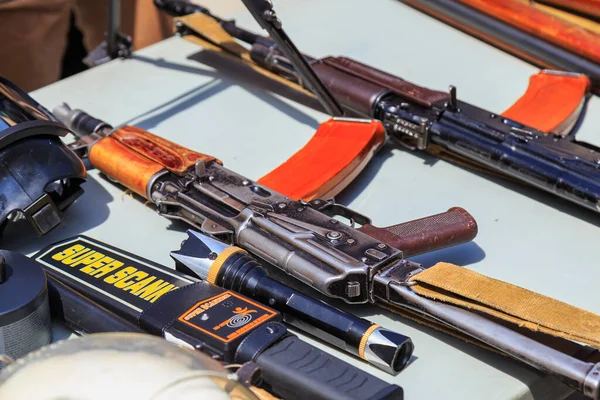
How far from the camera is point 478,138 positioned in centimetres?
166

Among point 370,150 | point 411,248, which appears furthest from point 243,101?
point 411,248

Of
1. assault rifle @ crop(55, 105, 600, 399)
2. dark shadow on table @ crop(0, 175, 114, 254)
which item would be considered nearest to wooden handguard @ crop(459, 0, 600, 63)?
assault rifle @ crop(55, 105, 600, 399)

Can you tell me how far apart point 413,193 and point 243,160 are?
36cm

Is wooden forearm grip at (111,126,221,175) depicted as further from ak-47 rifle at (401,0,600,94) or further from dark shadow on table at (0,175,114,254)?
ak-47 rifle at (401,0,600,94)

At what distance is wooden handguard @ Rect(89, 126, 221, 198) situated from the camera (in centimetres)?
154

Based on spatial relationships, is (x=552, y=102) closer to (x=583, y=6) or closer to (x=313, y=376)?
(x=583, y=6)

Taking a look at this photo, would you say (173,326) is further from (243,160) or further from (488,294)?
(243,160)

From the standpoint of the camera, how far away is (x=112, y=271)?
1.33m

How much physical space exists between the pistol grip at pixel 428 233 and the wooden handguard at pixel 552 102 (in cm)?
46

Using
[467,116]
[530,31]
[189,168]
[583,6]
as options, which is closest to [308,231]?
[189,168]

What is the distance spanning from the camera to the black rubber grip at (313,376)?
1.04 m

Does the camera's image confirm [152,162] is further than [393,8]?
No

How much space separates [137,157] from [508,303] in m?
0.76

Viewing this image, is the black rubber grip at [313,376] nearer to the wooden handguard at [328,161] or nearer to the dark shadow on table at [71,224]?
the wooden handguard at [328,161]
